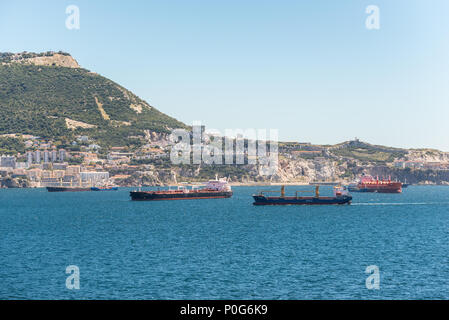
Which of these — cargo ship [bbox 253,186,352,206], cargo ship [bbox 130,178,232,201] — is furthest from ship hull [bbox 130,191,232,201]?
cargo ship [bbox 253,186,352,206]

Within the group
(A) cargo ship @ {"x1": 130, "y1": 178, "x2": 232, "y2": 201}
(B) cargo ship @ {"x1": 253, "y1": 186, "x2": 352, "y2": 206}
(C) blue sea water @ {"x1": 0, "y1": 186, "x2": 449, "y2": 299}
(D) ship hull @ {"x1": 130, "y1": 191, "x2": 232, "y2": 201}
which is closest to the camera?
(C) blue sea water @ {"x1": 0, "y1": 186, "x2": 449, "y2": 299}

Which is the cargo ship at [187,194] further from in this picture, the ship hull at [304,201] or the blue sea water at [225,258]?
the blue sea water at [225,258]

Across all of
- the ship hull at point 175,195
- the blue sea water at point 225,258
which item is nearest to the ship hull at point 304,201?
the ship hull at point 175,195

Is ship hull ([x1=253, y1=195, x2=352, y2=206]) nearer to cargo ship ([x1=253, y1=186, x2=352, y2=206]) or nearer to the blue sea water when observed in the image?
cargo ship ([x1=253, y1=186, x2=352, y2=206])

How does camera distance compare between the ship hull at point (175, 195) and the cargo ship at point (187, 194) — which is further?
the cargo ship at point (187, 194)

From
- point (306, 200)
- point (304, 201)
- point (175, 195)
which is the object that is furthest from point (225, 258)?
point (175, 195)
